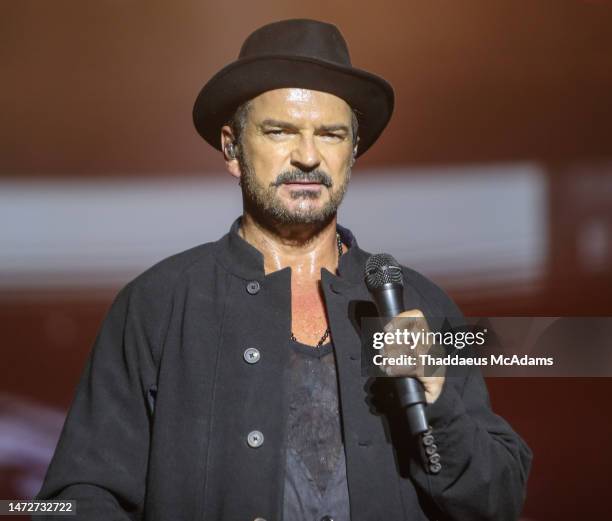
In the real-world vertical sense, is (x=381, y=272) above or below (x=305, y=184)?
below

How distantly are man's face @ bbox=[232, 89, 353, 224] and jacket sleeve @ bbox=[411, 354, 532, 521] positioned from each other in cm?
41

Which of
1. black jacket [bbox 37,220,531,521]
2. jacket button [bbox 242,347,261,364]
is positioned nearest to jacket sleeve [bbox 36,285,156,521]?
black jacket [bbox 37,220,531,521]

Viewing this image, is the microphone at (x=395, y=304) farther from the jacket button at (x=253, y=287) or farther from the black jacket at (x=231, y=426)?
the jacket button at (x=253, y=287)

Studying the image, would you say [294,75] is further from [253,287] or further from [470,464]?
[470,464]

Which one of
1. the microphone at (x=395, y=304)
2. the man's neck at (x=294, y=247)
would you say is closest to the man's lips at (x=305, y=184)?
the man's neck at (x=294, y=247)

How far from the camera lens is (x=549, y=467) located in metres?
2.01

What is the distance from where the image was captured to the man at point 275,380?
4.81ft

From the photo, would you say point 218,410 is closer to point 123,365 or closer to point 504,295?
point 123,365

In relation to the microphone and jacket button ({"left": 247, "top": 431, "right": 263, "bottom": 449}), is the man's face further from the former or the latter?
jacket button ({"left": 247, "top": 431, "right": 263, "bottom": 449})

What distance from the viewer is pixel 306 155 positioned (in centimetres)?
156

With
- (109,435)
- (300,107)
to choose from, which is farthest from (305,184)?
(109,435)

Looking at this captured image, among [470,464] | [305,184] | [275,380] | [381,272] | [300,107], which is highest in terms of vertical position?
[300,107]

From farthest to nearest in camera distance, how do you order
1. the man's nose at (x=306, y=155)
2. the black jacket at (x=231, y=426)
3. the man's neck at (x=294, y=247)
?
the man's neck at (x=294, y=247) → the man's nose at (x=306, y=155) → the black jacket at (x=231, y=426)

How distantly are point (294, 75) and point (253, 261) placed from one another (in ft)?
1.14
